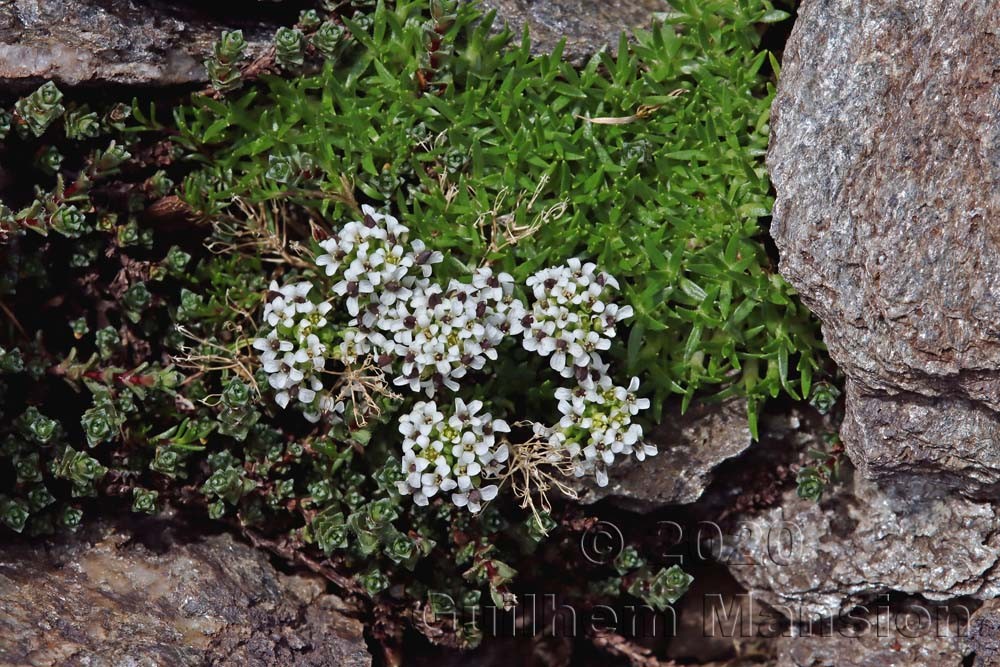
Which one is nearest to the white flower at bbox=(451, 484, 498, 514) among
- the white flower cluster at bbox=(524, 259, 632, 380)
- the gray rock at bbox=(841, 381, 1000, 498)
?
the white flower cluster at bbox=(524, 259, 632, 380)

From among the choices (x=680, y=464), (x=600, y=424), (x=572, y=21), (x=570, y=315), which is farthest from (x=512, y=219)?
(x=680, y=464)

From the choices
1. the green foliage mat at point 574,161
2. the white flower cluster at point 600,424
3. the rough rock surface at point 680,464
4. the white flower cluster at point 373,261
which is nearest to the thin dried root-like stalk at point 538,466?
the white flower cluster at point 600,424

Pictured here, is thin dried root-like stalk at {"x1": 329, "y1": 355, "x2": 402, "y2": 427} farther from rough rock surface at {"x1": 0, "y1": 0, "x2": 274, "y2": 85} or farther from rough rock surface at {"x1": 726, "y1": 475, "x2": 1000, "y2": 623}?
rough rock surface at {"x1": 726, "y1": 475, "x2": 1000, "y2": 623}

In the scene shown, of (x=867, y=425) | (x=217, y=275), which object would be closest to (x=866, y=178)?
(x=867, y=425)

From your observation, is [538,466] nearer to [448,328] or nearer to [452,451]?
[452,451]

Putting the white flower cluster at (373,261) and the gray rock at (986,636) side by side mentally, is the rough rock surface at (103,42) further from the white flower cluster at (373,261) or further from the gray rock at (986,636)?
the gray rock at (986,636)
